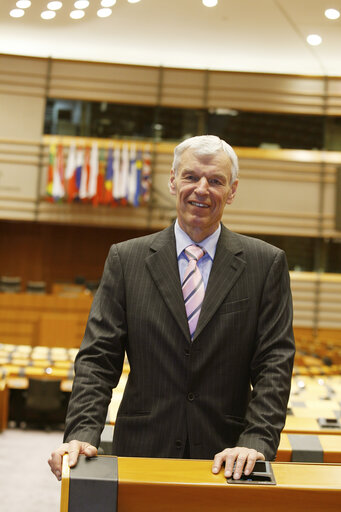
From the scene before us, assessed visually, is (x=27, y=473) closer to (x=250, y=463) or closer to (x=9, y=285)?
(x=250, y=463)

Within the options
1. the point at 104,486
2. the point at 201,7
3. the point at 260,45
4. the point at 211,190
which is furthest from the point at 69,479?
the point at 260,45

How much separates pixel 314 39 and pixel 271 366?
13083 mm

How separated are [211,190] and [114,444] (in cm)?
75

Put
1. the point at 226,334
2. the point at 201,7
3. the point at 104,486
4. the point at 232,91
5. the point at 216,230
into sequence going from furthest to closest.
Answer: the point at 232,91 < the point at 201,7 < the point at 216,230 < the point at 226,334 < the point at 104,486

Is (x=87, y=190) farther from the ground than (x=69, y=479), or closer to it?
farther from the ground

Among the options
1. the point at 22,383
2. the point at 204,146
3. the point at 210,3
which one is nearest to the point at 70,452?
the point at 204,146

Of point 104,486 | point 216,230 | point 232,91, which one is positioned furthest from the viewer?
point 232,91

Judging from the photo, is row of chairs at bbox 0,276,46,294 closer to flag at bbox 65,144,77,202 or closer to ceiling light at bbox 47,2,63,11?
flag at bbox 65,144,77,202

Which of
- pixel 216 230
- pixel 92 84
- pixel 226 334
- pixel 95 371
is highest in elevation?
pixel 92 84

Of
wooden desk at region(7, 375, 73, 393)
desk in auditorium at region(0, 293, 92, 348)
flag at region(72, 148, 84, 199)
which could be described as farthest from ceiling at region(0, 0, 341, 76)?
wooden desk at region(7, 375, 73, 393)

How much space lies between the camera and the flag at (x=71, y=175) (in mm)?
13977

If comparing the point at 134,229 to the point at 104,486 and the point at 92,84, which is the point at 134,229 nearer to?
the point at 92,84

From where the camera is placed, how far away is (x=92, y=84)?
14.9 m

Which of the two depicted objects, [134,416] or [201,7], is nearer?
[134,416]
